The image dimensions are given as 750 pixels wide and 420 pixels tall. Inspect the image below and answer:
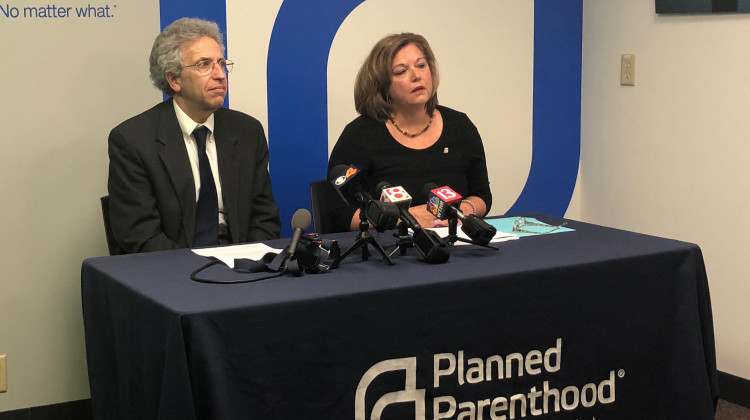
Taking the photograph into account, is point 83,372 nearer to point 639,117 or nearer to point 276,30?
point 276,30

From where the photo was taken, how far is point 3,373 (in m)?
3.19

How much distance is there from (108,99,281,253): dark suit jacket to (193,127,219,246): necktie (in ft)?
0.12

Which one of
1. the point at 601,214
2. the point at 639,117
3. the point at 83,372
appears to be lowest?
the point at 83,372

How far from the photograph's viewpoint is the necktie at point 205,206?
9.52ft

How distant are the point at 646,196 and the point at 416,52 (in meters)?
1.37

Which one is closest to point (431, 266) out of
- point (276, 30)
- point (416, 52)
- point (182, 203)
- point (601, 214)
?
point (182, 203)

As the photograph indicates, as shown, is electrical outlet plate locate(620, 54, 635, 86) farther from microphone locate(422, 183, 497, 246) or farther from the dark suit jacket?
microphone locate(422, 183, 497, 246)

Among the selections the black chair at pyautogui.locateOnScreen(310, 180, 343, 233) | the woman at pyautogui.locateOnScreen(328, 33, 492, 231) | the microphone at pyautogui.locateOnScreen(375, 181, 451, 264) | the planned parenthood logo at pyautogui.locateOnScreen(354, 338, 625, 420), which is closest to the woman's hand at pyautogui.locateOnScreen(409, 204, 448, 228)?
the woman at pyautogui.locateOnScreen(328, 33, 492, 231)

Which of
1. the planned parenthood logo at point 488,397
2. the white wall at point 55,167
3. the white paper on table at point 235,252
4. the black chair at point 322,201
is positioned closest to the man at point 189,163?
the black chair at point 322,201

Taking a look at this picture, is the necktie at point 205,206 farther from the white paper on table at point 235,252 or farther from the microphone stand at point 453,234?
the microphone stand at point 453,234

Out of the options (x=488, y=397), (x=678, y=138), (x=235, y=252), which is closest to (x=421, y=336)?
(x=488, y=397)

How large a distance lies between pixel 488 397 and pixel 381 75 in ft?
4.80

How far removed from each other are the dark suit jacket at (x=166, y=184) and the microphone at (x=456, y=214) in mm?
887

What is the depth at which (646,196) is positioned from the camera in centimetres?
395
